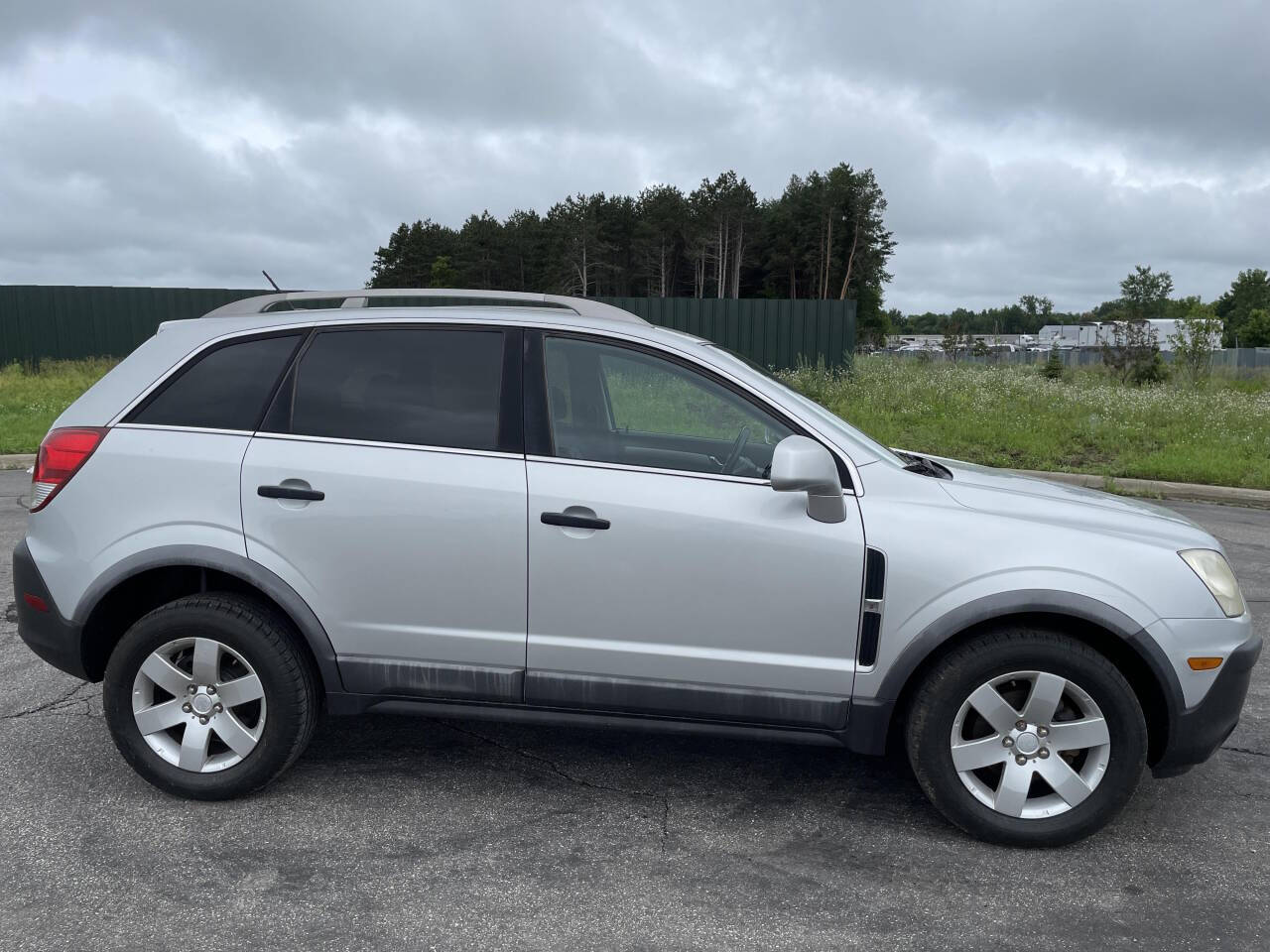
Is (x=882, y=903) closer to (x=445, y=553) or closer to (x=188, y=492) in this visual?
(x=445, y=553)

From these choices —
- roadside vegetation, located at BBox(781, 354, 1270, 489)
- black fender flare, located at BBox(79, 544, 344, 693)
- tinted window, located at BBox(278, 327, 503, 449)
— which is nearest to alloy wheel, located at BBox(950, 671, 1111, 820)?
tinted window, located at BBox(278, 327, 503, 449)

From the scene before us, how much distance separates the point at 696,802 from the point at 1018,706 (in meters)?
1.20

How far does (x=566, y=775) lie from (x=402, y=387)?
5.37ft

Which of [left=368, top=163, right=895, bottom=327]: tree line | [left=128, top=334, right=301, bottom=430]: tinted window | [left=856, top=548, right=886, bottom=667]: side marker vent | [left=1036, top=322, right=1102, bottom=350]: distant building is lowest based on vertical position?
[left=856, top=548, right=886, bottom=667]: side marker vent

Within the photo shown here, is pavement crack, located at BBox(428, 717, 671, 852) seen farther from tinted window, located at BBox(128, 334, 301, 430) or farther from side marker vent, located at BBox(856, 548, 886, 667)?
tinted window, located at BBox(128, 334, 301, 430)

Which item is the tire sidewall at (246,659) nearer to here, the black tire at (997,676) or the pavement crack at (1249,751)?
the black tire at (997,676)

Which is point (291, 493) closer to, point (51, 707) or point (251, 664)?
point (251, 664)

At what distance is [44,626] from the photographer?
3.77m

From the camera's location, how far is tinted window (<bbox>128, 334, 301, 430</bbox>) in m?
3.73

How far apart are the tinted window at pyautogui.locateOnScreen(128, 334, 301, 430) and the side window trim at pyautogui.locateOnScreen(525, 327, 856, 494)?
93cm

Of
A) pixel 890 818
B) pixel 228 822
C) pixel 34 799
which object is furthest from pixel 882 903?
pixel 34 799

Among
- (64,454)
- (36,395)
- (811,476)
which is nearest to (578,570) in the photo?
(811,476)

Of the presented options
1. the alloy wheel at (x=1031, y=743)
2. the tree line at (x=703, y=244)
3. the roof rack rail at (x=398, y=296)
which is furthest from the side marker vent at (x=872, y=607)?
the tree line at (x=703, y=244)

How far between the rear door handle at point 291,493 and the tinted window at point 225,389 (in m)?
0.29
